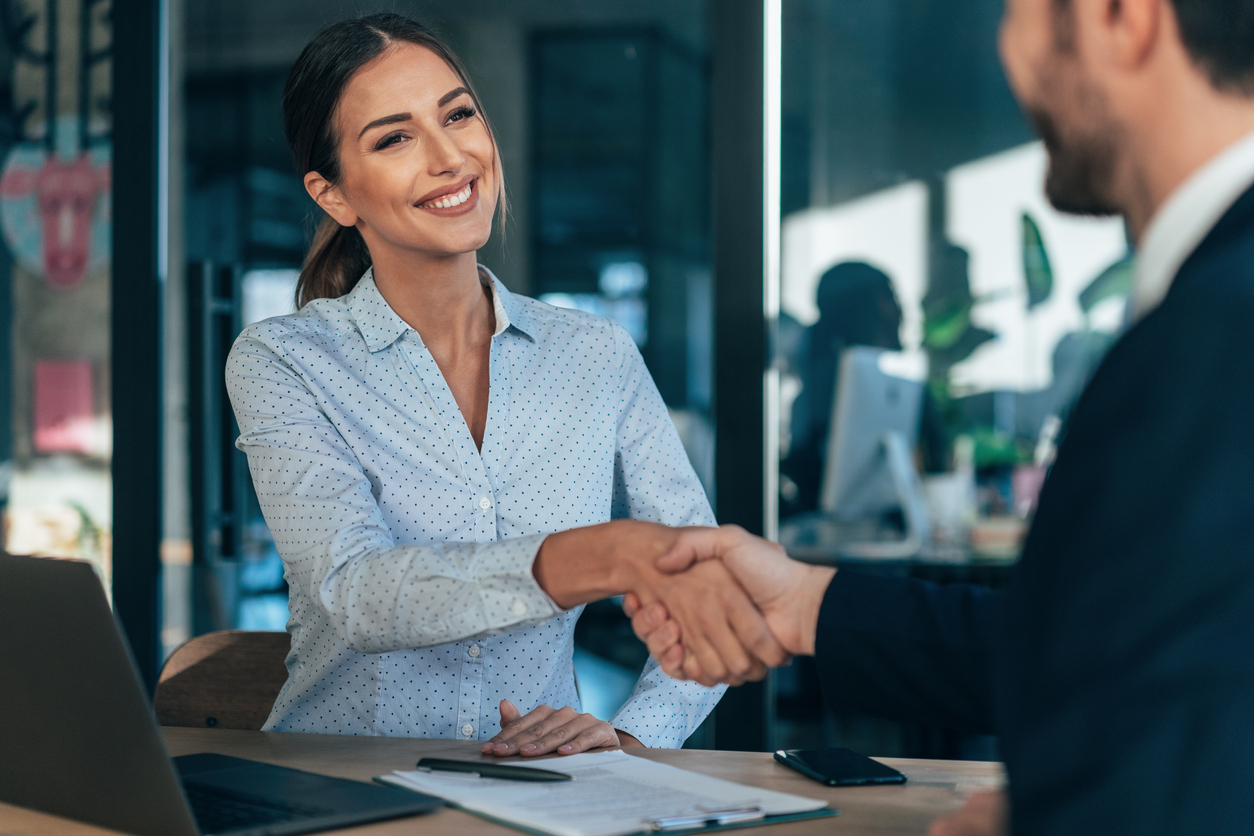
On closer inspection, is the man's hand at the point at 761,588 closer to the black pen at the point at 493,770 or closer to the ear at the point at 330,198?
the black pen at the point at 493,770

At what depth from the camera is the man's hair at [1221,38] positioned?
0.76 metres

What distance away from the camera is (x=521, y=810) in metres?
1.01

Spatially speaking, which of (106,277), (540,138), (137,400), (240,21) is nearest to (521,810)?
(137,400)

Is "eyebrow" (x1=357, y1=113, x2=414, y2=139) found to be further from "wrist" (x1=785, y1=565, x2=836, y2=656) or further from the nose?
"wrist" (x1=785, y1=565, x2=836, y2=656)

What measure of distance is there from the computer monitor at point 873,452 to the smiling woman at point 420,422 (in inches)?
60.7

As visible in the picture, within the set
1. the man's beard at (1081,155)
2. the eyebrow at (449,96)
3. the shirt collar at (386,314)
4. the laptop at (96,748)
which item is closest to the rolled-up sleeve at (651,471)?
the shirt collar at (386,314)

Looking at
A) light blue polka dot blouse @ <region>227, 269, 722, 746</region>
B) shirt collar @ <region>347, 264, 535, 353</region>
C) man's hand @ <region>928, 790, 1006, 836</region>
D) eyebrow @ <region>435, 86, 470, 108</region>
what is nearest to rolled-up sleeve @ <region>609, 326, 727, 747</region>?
light blue polka dot blouse @ <region>227, 269, 722, 746</region>

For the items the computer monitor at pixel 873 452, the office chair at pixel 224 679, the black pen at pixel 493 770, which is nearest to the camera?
the black pen at pixel 493 770

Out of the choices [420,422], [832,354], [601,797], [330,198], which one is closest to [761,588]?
[601,797]

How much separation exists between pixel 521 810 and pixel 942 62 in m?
4.19

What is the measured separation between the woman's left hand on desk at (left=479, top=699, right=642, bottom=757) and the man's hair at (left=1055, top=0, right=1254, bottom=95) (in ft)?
2.97

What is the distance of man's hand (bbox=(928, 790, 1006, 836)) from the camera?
0.83m

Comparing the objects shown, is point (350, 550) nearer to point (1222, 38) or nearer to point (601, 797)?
point (601, 797)

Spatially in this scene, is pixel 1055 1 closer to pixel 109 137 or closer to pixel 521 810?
pixel 521 810
